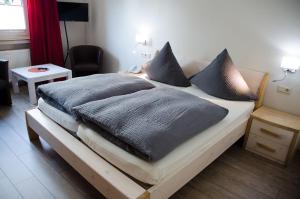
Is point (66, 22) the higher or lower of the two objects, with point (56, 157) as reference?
higher

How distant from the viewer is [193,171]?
176 cm

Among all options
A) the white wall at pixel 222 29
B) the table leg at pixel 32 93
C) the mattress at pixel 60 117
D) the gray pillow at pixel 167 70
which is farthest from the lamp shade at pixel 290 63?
the table leg at pixel 32 93

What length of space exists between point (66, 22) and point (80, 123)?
3.25 meters

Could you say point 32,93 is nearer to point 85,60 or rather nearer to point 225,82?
point 85,60

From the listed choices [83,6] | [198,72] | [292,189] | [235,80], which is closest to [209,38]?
[198,72]

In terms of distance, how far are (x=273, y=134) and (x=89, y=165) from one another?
1818 millimetres

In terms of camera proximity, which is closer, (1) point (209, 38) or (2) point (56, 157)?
(2) point (56, 157)

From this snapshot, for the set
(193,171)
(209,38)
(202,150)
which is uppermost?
(209,38)

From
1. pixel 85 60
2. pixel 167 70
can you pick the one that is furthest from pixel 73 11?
pixel 167 70

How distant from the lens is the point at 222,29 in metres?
2.86

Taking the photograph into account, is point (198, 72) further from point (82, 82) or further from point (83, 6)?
point (83, 6)

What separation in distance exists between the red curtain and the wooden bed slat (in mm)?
2201

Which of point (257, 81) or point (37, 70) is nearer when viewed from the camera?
point (257, 81)

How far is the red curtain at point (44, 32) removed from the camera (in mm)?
3803
